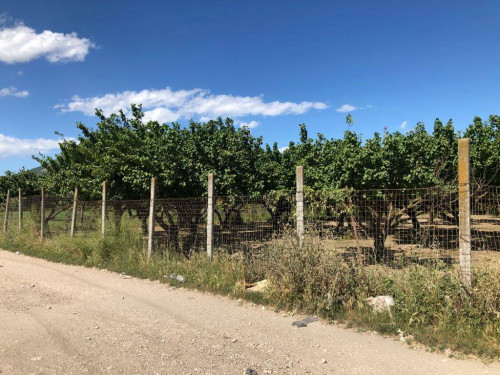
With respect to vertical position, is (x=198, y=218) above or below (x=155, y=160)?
below

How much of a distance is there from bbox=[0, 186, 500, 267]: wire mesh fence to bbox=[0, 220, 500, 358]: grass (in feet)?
1.28

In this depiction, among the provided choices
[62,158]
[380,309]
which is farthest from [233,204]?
[62,158]

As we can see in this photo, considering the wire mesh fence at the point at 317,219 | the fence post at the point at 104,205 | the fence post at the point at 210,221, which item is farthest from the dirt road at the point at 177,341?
the fence post at the point at 104,205

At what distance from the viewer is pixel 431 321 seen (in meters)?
4.78

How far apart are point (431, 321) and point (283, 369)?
2229 mm

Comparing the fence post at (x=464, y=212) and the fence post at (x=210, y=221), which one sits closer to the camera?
the fence post at (x=464, y=212)

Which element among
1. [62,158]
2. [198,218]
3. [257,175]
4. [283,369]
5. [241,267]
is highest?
[62,158]

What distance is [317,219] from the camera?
285 inches

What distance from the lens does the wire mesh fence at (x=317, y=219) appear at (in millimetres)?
7059

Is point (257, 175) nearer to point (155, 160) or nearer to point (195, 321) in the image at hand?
point (155, 160)

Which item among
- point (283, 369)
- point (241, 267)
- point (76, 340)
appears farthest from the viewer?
point (241, 267)

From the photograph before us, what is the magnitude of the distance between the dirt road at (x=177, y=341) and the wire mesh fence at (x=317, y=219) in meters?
1.72

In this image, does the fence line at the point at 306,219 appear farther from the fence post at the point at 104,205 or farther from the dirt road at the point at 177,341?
the dirt road at the point at 177,341

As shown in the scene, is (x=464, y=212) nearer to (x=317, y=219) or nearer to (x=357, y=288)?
(x=357, y=288)
